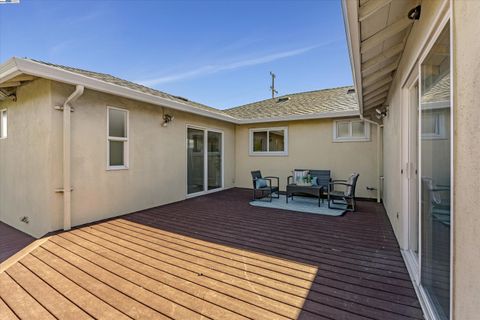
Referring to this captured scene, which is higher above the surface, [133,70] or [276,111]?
[133,70]

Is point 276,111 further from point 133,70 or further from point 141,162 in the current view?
point 133,70

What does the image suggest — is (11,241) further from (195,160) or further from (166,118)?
(195,160)

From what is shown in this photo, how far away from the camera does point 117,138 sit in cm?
506

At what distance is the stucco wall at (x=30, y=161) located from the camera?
13.2 feet

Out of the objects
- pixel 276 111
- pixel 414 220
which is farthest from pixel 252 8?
pixel 414 220

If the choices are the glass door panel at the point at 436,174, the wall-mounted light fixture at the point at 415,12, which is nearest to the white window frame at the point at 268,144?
the glass door panel at the point at 436,174

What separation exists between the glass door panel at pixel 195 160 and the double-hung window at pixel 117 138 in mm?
2062

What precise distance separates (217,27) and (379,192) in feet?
23.6

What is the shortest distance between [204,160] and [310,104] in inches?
176

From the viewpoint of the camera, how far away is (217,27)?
7.55m

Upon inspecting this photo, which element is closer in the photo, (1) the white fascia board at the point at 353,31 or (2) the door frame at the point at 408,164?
(1) the white fascia board at the point at 353,31

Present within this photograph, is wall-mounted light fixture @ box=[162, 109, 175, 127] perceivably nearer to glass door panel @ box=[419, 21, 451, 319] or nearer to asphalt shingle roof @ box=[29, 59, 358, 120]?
asphalt shingle roof @ box=[29, 59, 358, 120]

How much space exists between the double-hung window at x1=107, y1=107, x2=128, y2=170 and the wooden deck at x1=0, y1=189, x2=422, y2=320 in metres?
1.41

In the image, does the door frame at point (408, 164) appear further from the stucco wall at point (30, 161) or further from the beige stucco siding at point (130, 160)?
the stucco wall at point (30, 161)
